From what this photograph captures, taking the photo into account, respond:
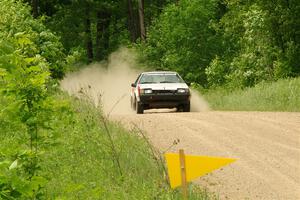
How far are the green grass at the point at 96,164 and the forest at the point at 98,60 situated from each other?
0.07ft

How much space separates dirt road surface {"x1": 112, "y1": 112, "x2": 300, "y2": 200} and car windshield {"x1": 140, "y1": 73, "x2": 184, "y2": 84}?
13.2 feet

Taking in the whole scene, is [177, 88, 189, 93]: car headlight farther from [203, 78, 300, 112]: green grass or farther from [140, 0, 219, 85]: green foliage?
[140, 0, 219, 85]: green foliage

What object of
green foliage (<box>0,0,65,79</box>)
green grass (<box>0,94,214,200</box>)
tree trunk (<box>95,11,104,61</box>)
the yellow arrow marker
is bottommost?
tree trunk (<box>95,11,104,61</box>)

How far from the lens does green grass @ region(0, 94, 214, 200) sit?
28.2 ft


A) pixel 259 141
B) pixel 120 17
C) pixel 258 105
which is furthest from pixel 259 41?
pixel 120 17

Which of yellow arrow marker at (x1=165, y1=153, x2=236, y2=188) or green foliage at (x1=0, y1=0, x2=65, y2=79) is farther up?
green foliage at (x1=0, y1=0, x2=65, y2=79)

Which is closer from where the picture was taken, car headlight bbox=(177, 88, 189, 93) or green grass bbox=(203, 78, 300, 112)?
green grass bbox=(203, 78, 300, 112)

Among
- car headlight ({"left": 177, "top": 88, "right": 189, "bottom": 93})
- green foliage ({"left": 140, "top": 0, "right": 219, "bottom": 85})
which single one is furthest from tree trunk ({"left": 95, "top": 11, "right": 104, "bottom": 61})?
car headlight ({"left": 177, "top": 88, "right": 189, "bottom": 93})

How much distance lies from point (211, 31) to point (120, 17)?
720 inches

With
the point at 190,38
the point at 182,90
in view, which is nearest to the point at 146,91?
the point at 182,90

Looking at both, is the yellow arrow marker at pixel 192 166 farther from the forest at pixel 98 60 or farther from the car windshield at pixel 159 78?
the car windshield at pixel 159 78

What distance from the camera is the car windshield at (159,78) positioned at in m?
23.0

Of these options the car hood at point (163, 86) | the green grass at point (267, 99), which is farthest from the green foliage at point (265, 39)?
the car hood at point (163, 86)

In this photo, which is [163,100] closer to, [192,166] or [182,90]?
[182,90]
